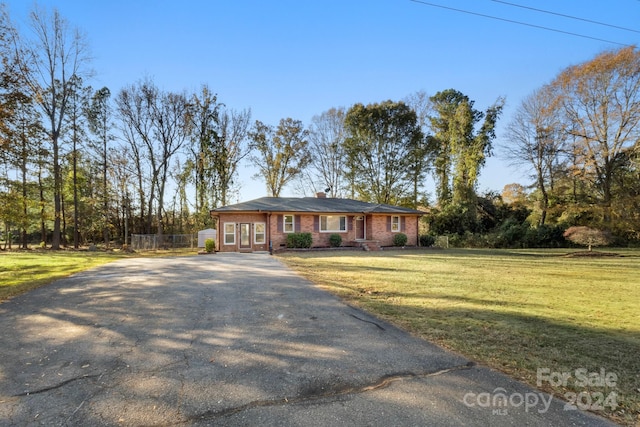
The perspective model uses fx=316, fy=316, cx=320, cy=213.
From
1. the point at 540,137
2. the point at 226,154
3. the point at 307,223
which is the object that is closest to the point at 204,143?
the point at 226,154

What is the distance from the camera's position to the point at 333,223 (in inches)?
904

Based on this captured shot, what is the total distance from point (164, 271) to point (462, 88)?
32.7 metres

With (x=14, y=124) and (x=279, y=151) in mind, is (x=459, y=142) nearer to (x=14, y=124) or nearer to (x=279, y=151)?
(x=279, y=151)

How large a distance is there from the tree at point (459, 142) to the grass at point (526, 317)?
21896mm

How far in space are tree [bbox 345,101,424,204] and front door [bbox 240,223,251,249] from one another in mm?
15257

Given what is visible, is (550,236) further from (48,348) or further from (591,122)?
(48,348)

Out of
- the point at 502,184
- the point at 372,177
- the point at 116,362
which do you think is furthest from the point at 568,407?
the point at 502,184

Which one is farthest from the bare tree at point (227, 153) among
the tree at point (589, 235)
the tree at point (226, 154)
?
the tree at point (589, 235)

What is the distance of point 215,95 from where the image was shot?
106 ft

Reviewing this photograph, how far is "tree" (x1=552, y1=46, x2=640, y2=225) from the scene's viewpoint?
2217 centimetres

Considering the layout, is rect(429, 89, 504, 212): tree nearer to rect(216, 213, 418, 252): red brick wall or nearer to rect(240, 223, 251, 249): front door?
rect(216, 213, 418, 252): red brick wall

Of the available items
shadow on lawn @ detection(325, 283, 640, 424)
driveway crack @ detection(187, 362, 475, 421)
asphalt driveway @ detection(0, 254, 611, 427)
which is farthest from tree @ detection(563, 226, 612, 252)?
driveway crack @ detection(187, 362, 475, 421)

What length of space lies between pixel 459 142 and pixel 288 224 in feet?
67.9

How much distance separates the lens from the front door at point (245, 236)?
2109 cm
